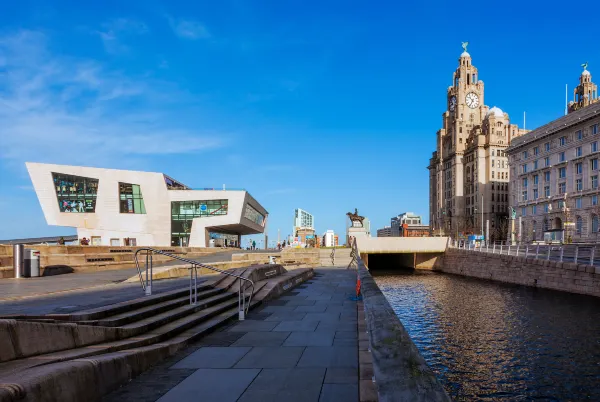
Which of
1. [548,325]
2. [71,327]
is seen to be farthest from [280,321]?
[548,325]

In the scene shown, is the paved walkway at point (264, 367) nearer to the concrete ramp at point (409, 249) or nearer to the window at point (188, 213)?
the concrete ramp at point (409, 249)

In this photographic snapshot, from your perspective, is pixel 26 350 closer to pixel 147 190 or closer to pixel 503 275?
pixel 503 275

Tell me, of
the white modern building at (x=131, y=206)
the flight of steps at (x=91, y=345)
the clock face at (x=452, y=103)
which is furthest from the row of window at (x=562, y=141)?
the flight of steps at (x=91, y=345)

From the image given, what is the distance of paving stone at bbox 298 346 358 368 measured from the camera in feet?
21.4

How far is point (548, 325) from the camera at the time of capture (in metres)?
19.9

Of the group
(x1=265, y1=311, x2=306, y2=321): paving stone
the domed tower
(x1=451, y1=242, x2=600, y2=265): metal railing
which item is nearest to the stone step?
(x1=265, y1=311, x2=306, y2=321): paving stone

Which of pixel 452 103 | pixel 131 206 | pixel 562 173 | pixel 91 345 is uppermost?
pixel 452 103

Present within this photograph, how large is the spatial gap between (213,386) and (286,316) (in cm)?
549

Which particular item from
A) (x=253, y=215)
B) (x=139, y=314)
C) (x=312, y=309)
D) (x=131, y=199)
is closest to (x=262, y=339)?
(x=139, y=314)

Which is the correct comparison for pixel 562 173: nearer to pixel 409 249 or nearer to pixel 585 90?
pixel 409 249

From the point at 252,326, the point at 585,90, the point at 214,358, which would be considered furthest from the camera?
the point at 585,90

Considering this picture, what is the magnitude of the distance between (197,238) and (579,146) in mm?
66203

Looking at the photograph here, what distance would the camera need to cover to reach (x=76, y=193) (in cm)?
6109

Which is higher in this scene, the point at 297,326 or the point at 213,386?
the point at 213,386
